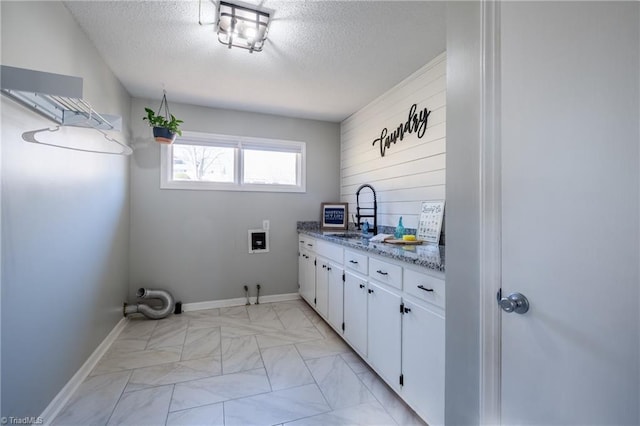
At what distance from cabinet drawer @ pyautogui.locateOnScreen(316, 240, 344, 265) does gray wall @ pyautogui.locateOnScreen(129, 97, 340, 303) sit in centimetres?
86

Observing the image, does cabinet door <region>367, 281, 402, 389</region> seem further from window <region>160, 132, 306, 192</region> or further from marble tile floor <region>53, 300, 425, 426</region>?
window <region>160, 132, 306, 192</region>

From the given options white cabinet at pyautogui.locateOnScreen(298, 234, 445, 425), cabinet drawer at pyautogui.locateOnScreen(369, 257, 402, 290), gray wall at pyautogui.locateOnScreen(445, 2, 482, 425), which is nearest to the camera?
gray wall at pyautogui.locateOnScreen(445, 2, 482, 425)

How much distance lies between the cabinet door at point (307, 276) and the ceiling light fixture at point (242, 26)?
2124 millimetres

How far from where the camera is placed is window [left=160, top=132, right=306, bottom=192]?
320 cm

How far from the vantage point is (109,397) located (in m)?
1.71

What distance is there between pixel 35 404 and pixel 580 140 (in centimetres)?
250

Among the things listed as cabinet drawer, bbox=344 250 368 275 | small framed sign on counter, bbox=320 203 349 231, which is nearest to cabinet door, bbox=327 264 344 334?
cabinet drawer, bbox=344 250 368 275

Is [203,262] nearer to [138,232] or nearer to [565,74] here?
[138,232]

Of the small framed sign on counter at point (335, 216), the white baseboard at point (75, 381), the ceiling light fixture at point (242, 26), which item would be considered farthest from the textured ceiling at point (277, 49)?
the white baseboard at point (75, 381)

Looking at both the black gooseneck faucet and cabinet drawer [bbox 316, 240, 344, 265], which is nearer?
cabinet drawer [bbox 316, 240, 344, 265]

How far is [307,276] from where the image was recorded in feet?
10.7

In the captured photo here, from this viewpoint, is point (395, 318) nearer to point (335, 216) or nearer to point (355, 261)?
point (355, 261)

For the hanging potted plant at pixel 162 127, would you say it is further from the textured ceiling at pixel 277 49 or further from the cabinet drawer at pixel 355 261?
the cabinet drawer at pixel 355 261

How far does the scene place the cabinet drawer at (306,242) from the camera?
121 inches
